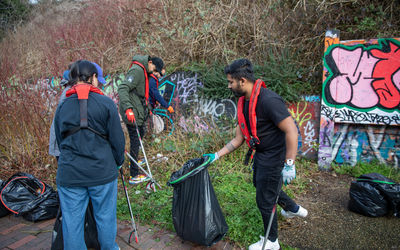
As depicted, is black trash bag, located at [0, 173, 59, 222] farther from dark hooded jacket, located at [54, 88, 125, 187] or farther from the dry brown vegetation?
dark hooded jacket, located at [54, 88, 125, 187]

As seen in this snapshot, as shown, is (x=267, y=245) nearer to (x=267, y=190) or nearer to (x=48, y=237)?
(x=267, y=190)

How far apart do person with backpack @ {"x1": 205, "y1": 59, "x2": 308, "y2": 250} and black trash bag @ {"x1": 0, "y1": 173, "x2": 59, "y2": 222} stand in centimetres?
282

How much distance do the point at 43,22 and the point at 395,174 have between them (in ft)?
59.8

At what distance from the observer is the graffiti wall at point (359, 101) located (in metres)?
4.31

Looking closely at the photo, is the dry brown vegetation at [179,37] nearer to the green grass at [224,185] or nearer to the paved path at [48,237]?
the paved path at [48,237]

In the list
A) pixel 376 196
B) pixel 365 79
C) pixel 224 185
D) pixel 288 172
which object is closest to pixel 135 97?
pixel 224 185

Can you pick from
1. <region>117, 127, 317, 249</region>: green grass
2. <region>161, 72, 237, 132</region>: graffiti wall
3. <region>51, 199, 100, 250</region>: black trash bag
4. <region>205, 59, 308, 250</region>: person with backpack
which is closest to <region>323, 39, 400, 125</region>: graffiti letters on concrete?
<region>117, 127, 317, 249</region>: green grass

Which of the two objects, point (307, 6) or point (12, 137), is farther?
point (307, 6)

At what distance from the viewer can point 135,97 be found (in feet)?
14.2

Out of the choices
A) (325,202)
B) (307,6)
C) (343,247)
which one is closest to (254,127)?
(343,247)

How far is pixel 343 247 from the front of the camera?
8.91 feet

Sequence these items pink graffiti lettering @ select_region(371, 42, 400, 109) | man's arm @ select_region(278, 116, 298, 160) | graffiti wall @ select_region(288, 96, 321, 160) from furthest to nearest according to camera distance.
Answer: graffiti wall @ select_region(288, 96, 321, 160) → pink graffiti lettering @ select_region(371, 42, 400, 109) → man's arm @ select_region(278, 116, 298, 160)

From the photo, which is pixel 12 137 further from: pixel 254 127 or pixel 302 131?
pixel 302 131

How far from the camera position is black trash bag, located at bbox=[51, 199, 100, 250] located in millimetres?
2391
